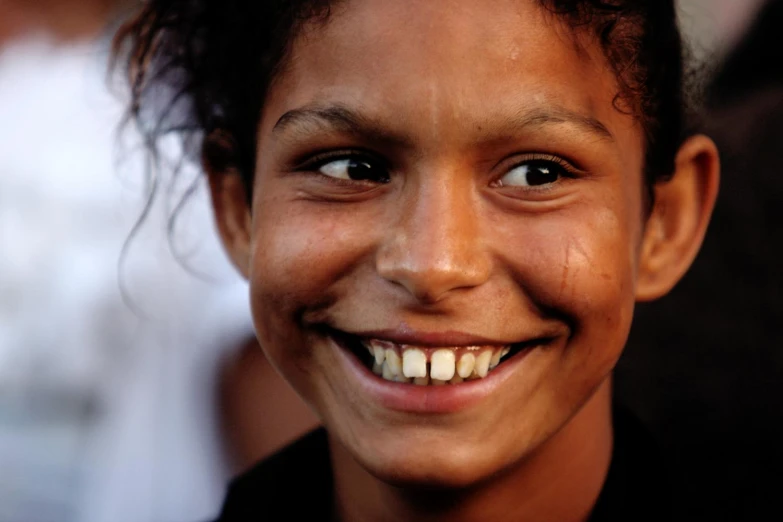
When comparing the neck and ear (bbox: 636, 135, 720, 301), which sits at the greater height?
ear (bbox: 636, 135, 720, 301)

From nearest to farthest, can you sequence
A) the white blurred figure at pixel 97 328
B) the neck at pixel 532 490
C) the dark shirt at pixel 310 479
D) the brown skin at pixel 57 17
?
the neck at pixel 532 490 → the dark shirt at pixel 310 479 → the white blurred figure at pixel 97 328 → the brown skin at pixel 57 17

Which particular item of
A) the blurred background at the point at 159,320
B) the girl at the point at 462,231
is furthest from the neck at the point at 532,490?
the blurred background at the point at 159,320

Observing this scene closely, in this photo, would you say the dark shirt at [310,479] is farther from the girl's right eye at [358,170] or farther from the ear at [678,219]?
the girl's right eye at [358,170]

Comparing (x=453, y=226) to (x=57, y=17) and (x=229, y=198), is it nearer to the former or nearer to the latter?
(x=229, y=198)

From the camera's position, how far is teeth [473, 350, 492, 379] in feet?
4.59

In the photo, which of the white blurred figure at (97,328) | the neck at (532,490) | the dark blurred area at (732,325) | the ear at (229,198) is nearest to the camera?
the neck at (532,490)

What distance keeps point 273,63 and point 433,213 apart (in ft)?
1.32

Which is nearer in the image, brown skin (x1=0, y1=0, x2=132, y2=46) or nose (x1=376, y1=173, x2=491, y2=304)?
nose (x1=376, y1=173, x2=491, y2=304)

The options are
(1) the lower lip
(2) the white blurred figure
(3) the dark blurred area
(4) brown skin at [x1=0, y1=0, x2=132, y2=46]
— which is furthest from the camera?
(4) brown skin at [x1=0, y1=0, x2=132, y2=46]

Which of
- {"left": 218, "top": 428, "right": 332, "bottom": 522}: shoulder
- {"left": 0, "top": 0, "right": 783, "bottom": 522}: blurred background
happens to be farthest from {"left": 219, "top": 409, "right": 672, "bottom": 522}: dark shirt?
{"left": 0, "top": 0, "right": 783, "bottom": 522}: blurred background

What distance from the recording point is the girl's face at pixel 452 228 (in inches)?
52.2

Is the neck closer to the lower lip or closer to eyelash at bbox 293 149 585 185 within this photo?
the lower lip

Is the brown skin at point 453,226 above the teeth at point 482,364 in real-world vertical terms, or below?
above

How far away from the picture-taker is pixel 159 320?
8.80 feet
